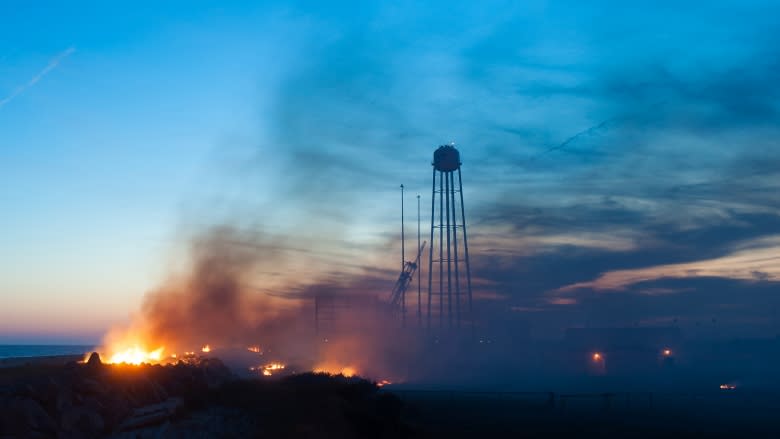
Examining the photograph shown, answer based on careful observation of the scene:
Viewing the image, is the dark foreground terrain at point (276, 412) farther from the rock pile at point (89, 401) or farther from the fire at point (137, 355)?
Answer: the fire at point (137, 355)

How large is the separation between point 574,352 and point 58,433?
104306mm

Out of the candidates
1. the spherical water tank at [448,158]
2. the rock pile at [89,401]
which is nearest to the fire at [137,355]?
the rock pile at [89,401]

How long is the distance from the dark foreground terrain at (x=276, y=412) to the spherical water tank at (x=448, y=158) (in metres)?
54.6

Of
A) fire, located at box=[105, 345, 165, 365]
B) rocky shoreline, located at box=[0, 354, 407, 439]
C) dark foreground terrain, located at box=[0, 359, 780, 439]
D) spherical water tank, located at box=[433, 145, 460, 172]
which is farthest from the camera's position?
spherical water tank, located at box=[433, 145, 460, 172]

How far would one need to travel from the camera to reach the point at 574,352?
4673 inches

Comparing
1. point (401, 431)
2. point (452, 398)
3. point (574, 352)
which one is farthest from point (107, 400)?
point (574, 352)

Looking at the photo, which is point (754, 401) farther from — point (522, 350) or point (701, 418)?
point (522, 350)

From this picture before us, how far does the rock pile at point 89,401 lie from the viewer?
26766mm

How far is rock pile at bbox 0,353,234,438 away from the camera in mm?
26766

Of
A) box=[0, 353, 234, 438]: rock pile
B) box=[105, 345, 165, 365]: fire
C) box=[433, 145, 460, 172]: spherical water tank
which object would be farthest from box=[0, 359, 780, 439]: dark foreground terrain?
box=[433, 145, 460, 172]: spherical water tank

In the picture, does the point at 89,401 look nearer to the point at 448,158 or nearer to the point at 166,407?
the point at 166,407

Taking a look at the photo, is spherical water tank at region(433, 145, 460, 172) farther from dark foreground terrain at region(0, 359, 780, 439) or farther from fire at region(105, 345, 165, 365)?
dark foreground terrain at region(0, 359, 780, 439)

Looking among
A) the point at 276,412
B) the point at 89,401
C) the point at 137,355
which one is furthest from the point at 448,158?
the point at 89,401

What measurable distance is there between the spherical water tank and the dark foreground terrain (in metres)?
54.6
